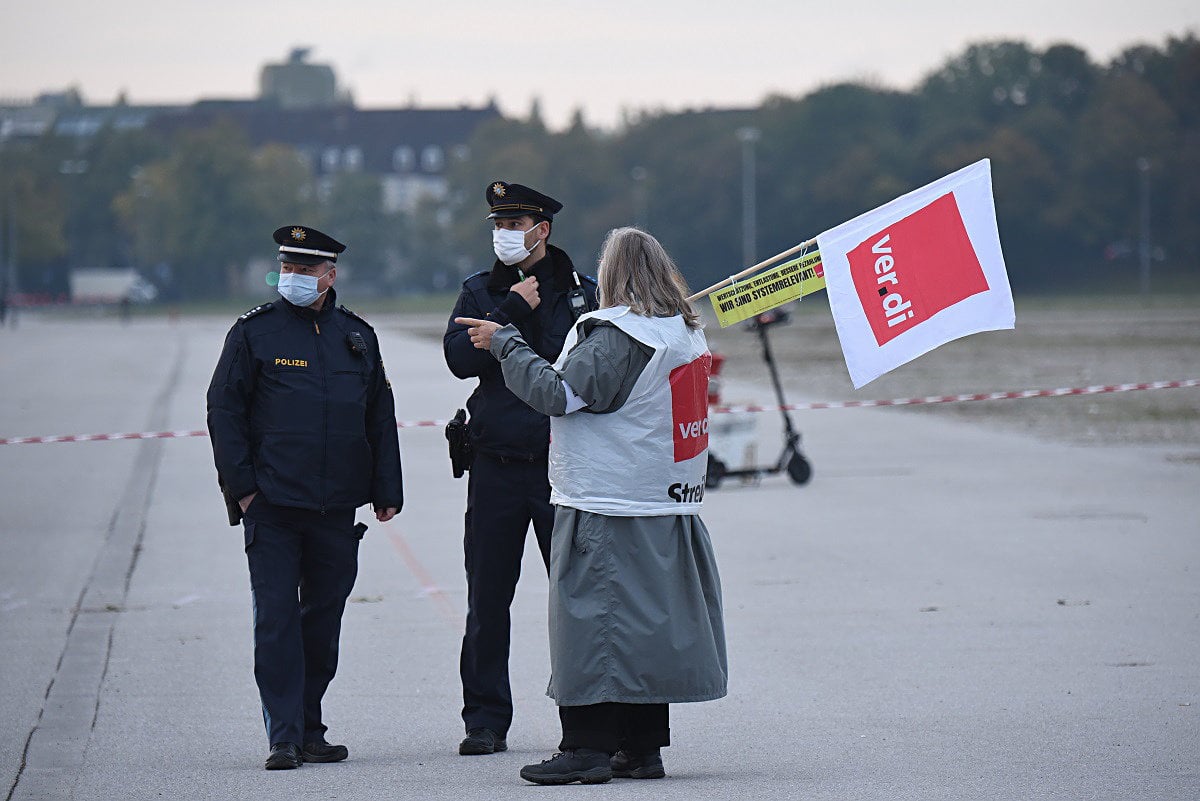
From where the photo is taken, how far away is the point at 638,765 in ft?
18.4

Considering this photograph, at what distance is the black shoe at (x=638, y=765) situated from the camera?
5570 millimetres

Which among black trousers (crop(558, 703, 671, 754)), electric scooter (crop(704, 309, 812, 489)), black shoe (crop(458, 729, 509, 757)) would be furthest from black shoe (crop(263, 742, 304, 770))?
electric scooter (crop(704, 309, 812, 489))

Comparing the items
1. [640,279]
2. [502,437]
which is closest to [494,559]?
[502,437]

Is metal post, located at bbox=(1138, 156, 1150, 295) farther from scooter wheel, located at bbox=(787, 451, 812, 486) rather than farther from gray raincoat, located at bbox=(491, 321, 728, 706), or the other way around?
gray raincoat, located at bbox=(491, 321, 728, 706)

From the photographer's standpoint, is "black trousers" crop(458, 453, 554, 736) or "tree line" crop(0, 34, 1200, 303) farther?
"tree line" crop(0, 34, 1200, 303)

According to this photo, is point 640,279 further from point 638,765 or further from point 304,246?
point 638,765

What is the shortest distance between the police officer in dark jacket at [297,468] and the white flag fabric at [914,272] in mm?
1705

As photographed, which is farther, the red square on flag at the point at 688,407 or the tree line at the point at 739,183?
the tree line at the point at 739,183

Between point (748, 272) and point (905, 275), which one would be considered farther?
point (905, 275)

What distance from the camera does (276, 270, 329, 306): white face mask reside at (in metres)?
5.94

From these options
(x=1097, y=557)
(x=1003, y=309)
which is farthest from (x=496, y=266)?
(x=1097, y=557)

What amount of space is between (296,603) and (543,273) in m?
1.41

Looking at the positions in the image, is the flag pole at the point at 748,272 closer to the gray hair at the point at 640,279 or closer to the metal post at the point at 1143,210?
the gray hair at the point at 640,279

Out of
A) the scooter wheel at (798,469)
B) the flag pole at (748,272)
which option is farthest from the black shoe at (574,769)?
the scooter wheel at (798,469)
